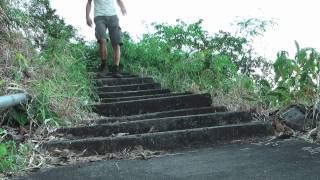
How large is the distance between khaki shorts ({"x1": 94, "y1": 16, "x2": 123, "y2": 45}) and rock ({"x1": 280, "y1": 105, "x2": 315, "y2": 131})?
3.85 meters

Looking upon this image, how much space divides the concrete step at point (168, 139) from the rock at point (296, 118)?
328mm

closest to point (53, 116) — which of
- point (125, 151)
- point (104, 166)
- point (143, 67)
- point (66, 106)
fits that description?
point (66, 106)

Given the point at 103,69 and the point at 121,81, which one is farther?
the point at 103,69

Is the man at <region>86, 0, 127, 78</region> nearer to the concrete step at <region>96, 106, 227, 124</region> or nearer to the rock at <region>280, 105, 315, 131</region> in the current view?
the concrete step at <region>96, 106, 227, 124</region>

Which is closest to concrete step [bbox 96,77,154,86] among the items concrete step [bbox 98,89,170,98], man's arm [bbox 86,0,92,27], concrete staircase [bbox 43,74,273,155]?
concrete step [bbox 98,89,170,98]

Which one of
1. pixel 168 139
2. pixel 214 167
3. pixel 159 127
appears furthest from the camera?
pixel 159 127

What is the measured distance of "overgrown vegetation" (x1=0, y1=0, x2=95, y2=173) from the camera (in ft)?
15.6

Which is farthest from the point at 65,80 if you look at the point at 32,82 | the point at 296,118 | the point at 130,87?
the point at 296,118

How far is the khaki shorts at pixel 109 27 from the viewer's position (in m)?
8.61

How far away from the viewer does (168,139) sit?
16.3 ft

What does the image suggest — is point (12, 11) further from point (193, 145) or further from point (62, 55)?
point (193, 145)

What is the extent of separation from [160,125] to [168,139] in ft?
1.99

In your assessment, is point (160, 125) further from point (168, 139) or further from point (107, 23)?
point (107, 23)

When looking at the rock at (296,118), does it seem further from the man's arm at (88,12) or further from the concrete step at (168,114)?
the man's arm at (88,12)
